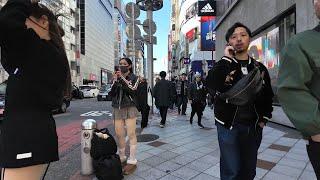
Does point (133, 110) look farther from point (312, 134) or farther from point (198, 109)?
point (198, 109)

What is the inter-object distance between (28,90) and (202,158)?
4.50 m

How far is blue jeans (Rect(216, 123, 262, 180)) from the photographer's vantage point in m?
2.94

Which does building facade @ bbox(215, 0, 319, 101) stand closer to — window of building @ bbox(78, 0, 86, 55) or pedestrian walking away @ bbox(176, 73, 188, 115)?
pedestrian walking away @ bbox(176, 73, 188, 115)

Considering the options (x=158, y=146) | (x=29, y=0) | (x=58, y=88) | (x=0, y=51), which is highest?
(x=29, y=0)

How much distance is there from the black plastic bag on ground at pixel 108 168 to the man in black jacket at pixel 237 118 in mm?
1755

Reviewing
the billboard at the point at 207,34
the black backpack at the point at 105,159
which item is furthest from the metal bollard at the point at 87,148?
the billboard at the point at 207,34

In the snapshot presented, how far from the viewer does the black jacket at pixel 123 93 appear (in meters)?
5.07

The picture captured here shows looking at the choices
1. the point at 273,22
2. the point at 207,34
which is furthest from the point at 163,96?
the point at 207,34

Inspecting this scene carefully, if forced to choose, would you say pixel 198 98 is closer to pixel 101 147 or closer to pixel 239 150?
pixel 101 147

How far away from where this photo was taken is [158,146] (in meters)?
7.04

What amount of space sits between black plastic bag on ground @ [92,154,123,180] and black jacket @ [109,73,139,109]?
3.20 ft

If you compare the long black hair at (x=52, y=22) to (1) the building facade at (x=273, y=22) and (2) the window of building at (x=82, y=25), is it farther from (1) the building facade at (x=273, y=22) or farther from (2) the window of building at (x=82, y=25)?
(2) the window of building at (x=82, y=25)

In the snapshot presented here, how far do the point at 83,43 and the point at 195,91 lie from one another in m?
60.8

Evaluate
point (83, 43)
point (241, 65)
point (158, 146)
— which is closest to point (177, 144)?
point (158, 146)
